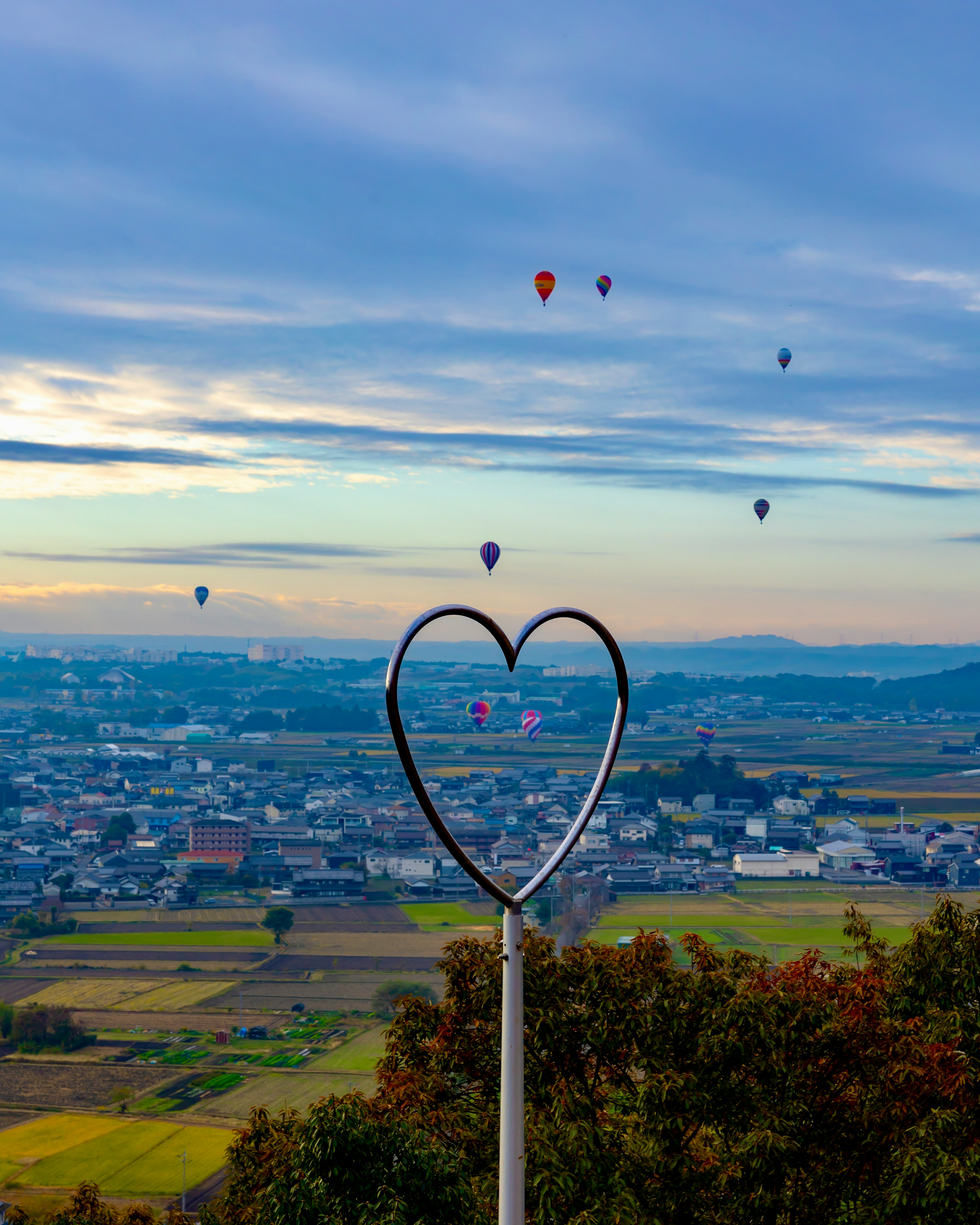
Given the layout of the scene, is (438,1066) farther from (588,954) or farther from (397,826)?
(397,826)

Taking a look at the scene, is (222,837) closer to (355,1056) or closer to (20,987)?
A: (20,987)

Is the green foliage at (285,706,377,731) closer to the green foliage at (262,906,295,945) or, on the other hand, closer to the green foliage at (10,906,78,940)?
the green foliage at (10,906,78,940)

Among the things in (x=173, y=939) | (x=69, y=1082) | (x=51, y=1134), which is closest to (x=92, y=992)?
(x=69, y=1082)

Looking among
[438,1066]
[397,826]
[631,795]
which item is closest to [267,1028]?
[438,1066]

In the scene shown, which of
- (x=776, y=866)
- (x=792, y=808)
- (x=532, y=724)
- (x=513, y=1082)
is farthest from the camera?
(x=532, y=724)

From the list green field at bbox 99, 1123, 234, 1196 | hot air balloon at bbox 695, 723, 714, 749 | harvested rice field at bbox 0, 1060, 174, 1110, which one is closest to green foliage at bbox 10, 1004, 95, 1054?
harvested rice field at bbox 0, 1060, 174, 1110

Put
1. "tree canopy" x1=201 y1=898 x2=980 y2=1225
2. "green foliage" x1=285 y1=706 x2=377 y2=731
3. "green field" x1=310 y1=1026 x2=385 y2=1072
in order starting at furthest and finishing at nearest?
"green foliage" x1=285 y1=706 x2=377 y2=731 → "green field" x1=310 y1=1026 x2=385 y2=1072 → "tree canopy" x1=201 y1=898 x2=980 y2=1225
